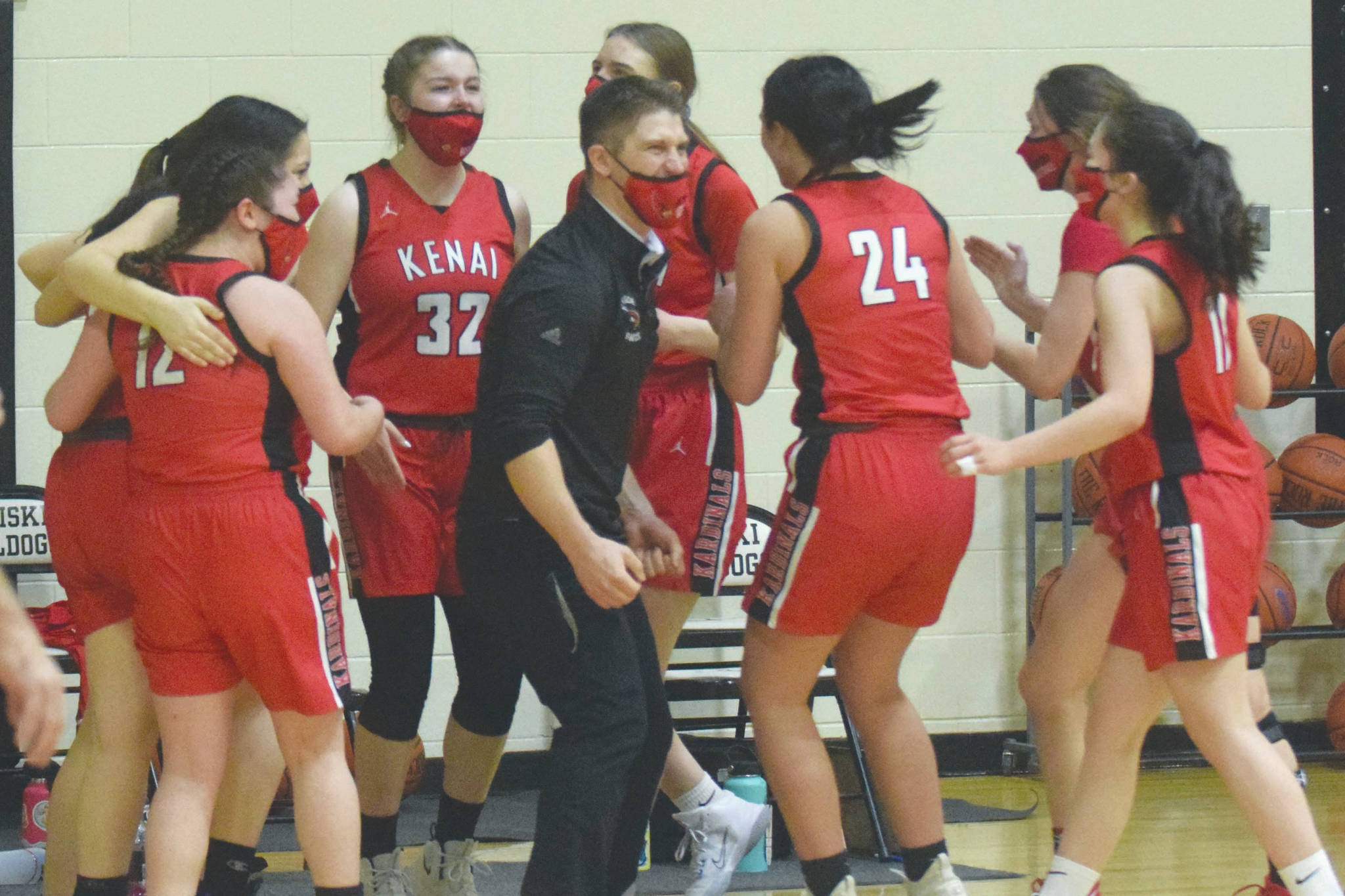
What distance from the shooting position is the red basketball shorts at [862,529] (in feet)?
10.3

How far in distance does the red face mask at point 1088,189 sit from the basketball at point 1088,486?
2156 millimetres

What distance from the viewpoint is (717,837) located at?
13.1 ft

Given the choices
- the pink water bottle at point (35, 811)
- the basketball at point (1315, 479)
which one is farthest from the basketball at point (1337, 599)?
the pink water bottle at point (35, 811)

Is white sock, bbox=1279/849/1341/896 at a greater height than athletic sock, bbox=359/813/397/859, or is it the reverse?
white sock, bbox=1279/849/1341/896

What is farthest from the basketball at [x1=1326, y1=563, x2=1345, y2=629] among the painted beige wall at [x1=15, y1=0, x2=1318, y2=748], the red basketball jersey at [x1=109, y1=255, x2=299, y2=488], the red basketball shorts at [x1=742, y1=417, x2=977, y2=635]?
the red basketball jersey at [x1=109, y1=255, x2=299, y2=488]

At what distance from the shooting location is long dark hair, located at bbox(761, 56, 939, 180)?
10.6 feet

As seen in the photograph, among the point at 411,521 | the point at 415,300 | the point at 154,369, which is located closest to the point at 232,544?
the point at 154,369

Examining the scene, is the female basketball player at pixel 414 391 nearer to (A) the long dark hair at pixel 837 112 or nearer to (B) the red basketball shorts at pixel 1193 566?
(A) the long dark hair at pixel 837 112

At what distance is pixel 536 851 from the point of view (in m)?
2.91

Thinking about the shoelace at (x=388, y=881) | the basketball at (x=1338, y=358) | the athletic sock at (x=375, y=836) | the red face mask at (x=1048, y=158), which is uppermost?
the red face mask at (x=1048, y=158)

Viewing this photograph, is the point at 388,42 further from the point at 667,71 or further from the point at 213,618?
the point at 213,618

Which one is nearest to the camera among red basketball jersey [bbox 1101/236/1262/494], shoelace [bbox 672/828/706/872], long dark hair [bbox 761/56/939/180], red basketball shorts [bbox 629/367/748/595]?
red basketball jersey [bbox 1101/236/1262/494]

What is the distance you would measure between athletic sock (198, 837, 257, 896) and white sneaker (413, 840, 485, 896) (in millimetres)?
562

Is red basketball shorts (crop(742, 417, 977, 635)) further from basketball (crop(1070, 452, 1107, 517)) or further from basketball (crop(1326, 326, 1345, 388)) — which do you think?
basketball (crop(1326, 326, 1345, 388))
